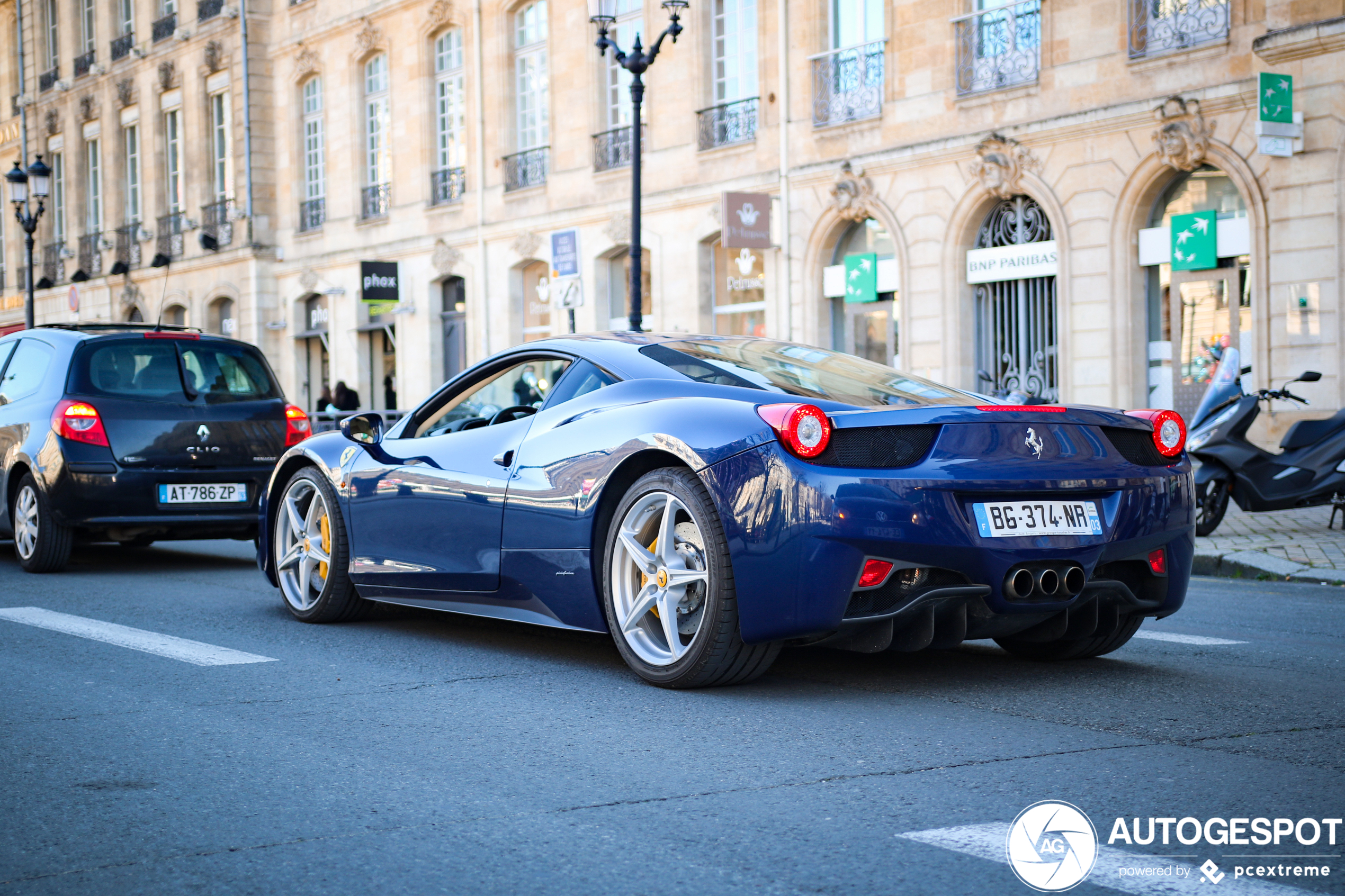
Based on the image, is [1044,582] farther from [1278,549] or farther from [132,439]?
[132,439]

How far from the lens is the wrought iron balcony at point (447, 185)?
98.0ft

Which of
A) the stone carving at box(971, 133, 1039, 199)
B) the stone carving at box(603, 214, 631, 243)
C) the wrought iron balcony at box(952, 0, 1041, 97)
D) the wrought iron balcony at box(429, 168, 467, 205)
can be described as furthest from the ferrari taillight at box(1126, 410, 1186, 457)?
the wrought iron balcony at box(429, 168, 467, 205)

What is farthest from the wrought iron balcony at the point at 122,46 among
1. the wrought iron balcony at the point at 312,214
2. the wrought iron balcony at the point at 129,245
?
the wrought iron balcony at the point at 312,214

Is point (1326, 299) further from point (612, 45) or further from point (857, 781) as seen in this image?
point (857, 781)

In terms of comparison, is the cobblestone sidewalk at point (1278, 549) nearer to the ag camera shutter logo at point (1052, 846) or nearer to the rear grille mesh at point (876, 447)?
the rear grille mesh at point (876, 447)

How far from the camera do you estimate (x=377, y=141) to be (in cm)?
3244

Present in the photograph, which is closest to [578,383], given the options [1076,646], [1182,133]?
[1076,646]

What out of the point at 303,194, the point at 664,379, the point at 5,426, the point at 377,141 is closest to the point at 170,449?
the point at 5,426

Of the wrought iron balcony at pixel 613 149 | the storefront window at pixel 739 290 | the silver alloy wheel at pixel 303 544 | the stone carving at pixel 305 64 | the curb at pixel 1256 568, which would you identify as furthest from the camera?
the stone carving at pixel 305 64

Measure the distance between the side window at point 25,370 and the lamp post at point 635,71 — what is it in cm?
762

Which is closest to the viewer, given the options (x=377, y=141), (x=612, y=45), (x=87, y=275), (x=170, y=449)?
(x=170, y=449)

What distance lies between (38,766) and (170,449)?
612 centimetres

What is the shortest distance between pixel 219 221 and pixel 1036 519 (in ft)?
116

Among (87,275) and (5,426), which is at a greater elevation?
(87,275)
